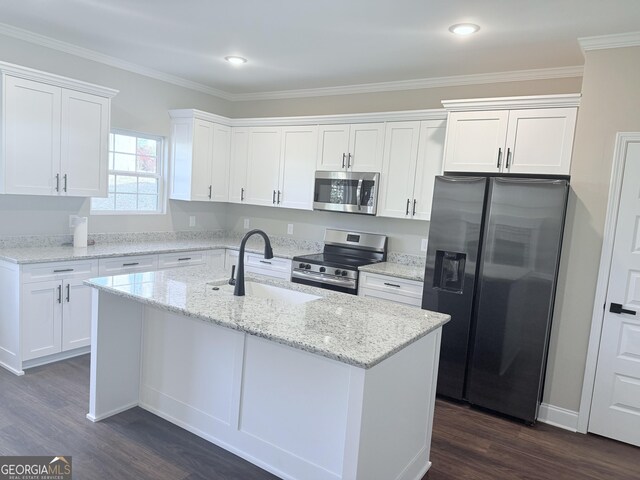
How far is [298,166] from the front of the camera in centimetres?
482

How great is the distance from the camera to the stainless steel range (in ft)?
13.5

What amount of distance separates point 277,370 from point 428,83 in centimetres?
328

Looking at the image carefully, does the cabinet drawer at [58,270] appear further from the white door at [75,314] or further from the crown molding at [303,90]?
the crown molding at [303,90]

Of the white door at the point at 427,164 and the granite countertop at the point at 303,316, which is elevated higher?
the white door at the point at 427,164

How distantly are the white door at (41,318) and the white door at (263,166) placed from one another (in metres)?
2.30

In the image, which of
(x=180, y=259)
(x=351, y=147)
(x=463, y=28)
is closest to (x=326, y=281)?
(x=351, y=147)

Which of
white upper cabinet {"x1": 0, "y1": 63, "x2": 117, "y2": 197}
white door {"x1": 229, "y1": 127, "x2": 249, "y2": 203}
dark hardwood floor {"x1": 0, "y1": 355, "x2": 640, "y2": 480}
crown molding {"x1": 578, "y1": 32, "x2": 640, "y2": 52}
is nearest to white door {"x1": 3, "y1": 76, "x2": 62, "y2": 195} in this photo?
white upper cabinet {"x1": 0, "y1": 63, "x2": 117, "y2": 197}

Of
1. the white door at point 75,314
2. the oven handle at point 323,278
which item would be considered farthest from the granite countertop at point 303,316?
the oven handle at point 323,278

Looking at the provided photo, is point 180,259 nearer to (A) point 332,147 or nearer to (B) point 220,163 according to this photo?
(B) point 220,163

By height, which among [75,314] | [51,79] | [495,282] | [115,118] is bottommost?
[75,314]

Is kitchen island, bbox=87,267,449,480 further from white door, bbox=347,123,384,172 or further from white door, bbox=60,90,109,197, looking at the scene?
white door, bbox=347,123,384,172

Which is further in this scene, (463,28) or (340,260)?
(340,260)

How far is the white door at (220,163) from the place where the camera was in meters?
5.11

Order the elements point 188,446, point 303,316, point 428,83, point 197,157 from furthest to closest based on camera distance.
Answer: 1. point 197,157
2. point 428,83
3. point 188,446
4. point 303,316
